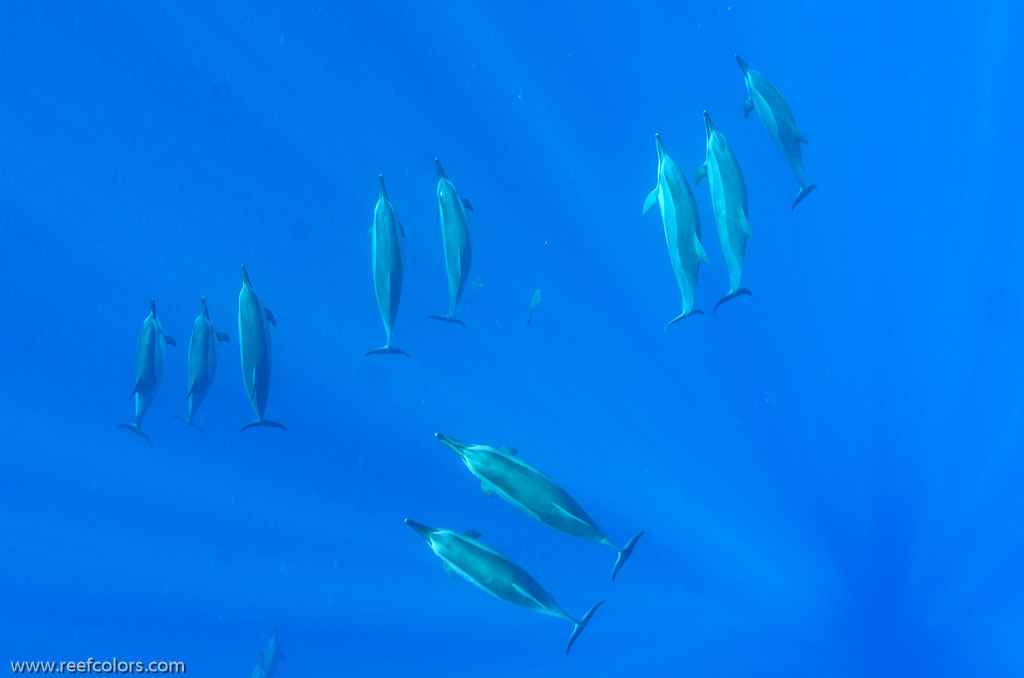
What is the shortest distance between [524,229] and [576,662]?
3.73 meters

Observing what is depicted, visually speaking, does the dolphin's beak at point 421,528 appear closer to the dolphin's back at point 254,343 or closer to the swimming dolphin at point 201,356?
the dolphin's back at point 254,343

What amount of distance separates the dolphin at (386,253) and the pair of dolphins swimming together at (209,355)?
1.48 feet

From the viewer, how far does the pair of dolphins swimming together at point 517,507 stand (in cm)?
201

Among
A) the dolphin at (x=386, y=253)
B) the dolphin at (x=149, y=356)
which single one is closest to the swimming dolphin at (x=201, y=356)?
the dolphin at (x=149, y=356)

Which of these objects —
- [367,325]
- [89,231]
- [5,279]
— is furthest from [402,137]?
[5,279]

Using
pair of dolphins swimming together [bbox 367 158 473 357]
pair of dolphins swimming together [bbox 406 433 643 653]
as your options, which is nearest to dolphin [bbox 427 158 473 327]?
pair of dolphins swimming together [bbox 367 158 473 357]

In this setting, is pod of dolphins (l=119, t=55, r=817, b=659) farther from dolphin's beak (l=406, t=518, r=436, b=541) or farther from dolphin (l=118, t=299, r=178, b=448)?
dolphin (l=118, t=299, r=178, b=448)

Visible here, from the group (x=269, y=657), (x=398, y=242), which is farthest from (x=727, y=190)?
(x=269, y=657)

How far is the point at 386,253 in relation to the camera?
2381 mm

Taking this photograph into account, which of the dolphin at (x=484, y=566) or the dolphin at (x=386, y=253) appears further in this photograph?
the dolphin at (x=386, y=253)

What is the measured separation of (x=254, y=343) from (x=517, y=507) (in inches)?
46.2

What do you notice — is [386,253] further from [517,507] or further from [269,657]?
[269,657]

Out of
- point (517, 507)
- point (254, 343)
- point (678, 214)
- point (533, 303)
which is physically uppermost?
point (533, 303)

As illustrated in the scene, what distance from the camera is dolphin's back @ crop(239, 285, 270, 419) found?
2.41 m
